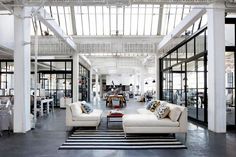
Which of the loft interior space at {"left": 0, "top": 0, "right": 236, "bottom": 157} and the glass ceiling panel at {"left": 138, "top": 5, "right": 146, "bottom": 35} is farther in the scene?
the glass ceiling panel at {"left": 138, "top": 5, "right": 146, "bottom": 35}

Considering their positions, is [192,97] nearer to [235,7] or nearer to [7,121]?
[235,7]

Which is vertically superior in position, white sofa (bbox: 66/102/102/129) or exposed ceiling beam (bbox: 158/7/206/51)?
exposed ceiling beam (bbox: 158/7/206/51)

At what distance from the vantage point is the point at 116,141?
17.8 feet

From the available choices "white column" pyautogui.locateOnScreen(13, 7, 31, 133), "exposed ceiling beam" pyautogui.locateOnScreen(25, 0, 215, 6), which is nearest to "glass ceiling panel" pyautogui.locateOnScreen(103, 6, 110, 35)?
"exposed ceiling beam" pyautogui.locateOnScreen(25, 0, 215, 6)

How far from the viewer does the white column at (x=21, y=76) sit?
6.58m

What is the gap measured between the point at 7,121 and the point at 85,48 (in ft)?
23.8

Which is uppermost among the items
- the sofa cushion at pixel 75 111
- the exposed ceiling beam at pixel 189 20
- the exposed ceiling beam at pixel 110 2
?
the exposed ceiling beam at pixel 110 2

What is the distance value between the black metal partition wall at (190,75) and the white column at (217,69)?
3.18 ft

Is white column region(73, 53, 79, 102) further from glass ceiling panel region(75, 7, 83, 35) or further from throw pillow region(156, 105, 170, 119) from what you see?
throw pillow region(156, 105, 170, 119)

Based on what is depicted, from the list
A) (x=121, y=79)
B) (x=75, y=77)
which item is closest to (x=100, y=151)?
(x=75, y=77)

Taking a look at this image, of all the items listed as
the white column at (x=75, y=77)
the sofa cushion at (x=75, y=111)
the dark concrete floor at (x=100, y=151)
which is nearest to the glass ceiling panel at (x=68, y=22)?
the white column at (x=75, y=77)

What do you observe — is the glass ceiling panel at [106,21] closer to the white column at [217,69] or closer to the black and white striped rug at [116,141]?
the white column at [217,69]

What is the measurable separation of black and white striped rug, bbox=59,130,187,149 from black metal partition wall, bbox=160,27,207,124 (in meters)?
2.93

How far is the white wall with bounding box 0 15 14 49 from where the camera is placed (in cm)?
1035
